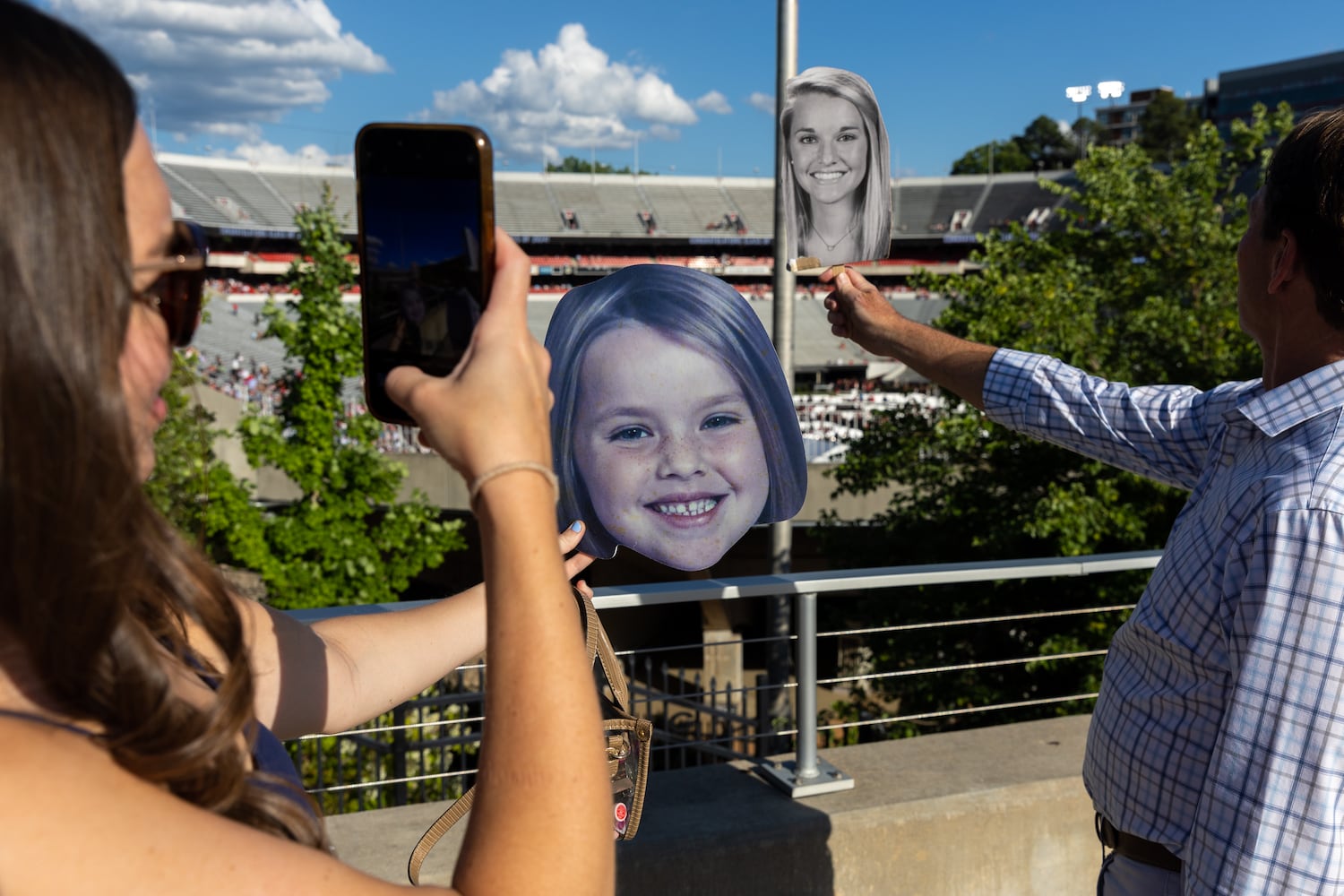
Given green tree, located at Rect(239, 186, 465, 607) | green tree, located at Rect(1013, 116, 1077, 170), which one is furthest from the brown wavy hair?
green tree, located at Rect(1013, 116, 1077, 170)

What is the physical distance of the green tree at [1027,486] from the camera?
7934 millimetres

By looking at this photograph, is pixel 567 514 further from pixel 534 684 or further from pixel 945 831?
pixel 945 831

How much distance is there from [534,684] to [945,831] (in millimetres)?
2402

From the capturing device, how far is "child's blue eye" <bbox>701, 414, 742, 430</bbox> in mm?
2002

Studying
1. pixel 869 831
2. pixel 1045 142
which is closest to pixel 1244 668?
pixel 869 831

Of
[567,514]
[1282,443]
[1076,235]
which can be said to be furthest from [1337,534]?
[1076,235]

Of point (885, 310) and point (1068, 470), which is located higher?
point (885, 310)

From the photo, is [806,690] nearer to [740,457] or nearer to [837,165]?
[740,457]

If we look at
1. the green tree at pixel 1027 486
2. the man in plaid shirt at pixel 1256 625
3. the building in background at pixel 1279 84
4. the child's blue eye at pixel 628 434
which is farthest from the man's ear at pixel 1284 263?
the building in background at pixel 1279 84

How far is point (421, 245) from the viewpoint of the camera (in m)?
1.07

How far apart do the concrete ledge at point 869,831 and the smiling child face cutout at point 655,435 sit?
98 centimetres

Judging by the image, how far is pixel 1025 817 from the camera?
9.81ft

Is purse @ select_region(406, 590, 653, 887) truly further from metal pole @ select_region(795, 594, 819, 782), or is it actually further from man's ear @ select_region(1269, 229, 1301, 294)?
metal pole @ select_region(795, 594, 819, 782)

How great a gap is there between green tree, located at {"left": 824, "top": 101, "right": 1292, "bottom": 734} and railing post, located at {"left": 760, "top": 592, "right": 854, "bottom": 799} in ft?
16.3
